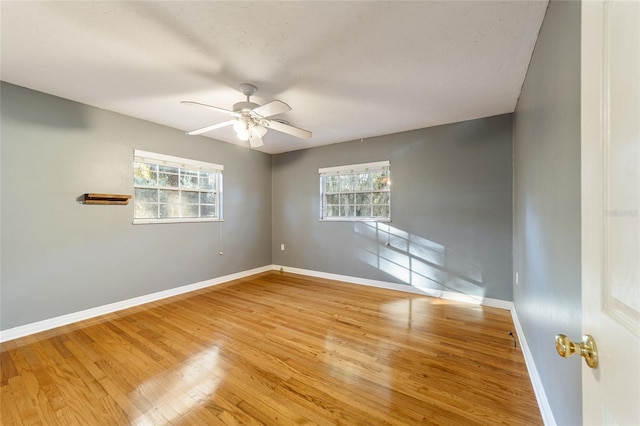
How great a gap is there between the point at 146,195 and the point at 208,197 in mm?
967

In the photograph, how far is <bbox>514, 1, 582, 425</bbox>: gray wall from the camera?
105 cm

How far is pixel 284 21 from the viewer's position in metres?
1.69

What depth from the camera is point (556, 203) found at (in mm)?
1311

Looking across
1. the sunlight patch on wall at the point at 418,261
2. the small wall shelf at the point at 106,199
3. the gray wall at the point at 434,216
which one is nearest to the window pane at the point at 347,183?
the gray wall at the point at 434,216

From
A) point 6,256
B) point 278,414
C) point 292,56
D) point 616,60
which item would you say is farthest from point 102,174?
point 616,60

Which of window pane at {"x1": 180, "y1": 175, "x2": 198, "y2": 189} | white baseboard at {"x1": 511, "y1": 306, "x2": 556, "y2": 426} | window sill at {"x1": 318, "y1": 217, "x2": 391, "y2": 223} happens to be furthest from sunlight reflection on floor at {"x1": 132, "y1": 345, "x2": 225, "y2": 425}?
window sill at {"x1": 318, "y1": 217, "x2": 391, "y2": 223}

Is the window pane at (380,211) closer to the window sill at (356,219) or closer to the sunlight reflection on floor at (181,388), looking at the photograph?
the window sill at (356,219)

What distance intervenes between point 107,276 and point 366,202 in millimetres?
3798

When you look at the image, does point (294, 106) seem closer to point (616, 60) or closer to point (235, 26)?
point (235, 26)

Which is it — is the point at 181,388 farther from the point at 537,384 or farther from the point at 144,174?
the point at 144,174

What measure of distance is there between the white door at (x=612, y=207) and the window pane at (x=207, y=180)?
450cm

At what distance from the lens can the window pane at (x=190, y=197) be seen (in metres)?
4.01

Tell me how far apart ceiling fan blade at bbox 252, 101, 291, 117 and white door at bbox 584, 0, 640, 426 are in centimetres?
191

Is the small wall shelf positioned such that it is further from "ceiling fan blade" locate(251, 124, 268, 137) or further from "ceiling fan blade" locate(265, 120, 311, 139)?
"ceiling fan blade" locate(265, 120, 311, 139)
